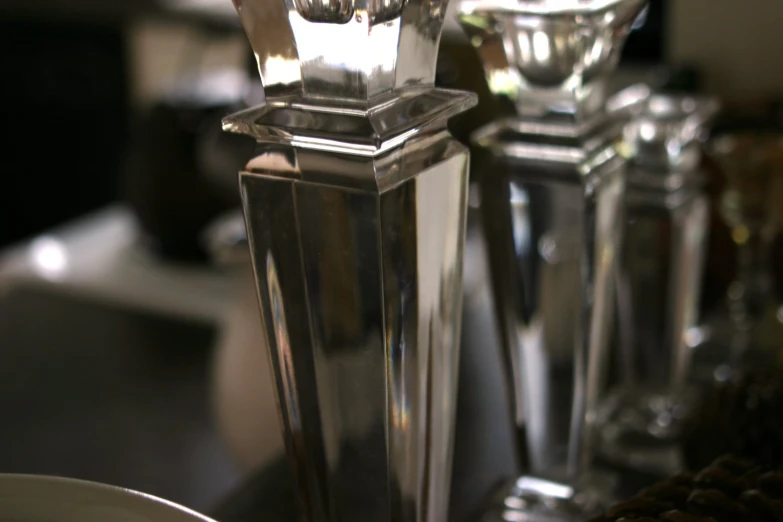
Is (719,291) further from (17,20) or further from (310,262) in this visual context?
(17,20)

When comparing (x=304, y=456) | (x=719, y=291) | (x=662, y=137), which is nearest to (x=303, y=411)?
(x=304, y=456)

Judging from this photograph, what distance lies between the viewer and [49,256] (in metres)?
0.98

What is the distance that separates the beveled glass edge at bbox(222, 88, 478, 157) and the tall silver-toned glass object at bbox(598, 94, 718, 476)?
0.31ft

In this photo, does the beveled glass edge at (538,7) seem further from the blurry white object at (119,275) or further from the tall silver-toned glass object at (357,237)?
the blurry white object at (119,275)

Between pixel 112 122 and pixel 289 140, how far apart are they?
→ 4.58 ft

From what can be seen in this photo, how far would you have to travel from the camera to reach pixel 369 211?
14 centimetres

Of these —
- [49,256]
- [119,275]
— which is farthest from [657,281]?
[49,256]

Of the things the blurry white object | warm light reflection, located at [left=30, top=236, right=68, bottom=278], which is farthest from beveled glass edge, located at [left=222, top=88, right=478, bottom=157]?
warm light reflection, located at [left=30, top=236, right=68, bottom=278]

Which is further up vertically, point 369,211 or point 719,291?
point 369,211

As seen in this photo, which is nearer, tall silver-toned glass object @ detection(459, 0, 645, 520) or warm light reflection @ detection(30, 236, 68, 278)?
tall silver-toned glass object @ detection(459, 0, 645, 520)

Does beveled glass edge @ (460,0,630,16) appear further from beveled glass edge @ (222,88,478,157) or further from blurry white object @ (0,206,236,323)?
blurry white object @ (0,206,236,323)

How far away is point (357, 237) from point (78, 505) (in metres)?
0.06

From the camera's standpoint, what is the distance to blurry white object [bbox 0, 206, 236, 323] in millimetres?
862

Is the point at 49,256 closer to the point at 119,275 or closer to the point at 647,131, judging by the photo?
the point at 119,275
